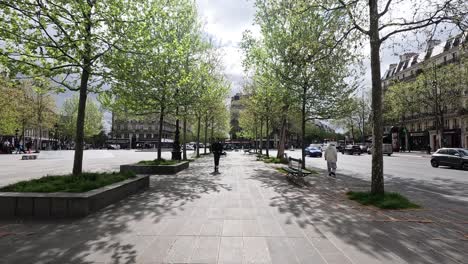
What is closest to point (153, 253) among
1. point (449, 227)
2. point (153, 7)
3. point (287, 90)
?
point (449, 227)

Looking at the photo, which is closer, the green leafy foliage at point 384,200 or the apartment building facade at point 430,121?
the green leafy foliage at point 384,200

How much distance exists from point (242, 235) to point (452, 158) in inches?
873

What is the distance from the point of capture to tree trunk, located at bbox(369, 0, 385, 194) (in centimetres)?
834

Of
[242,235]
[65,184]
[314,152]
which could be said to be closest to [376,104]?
[242,235]

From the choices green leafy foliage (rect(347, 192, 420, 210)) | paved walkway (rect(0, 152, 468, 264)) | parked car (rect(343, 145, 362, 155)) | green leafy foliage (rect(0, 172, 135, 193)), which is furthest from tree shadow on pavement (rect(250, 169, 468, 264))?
parked car (rect(343, 145, 362, 155))

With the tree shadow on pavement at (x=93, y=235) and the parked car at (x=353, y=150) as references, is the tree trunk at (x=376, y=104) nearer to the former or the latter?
the tree shadow on pavement at (x=93, y=235)

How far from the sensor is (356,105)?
61.6 feet

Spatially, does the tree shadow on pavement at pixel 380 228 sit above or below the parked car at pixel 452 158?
below

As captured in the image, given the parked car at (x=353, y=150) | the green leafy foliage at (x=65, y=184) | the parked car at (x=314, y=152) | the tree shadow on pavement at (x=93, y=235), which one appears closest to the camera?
the tree shadow on pavement at (x=93, y=235)

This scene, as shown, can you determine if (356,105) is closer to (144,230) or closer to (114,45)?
(114,45)

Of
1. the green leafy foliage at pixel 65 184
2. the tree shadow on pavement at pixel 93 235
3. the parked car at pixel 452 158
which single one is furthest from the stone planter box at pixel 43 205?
the parked car at pixel 452 158

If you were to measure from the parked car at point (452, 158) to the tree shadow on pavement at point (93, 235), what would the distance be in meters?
20.9

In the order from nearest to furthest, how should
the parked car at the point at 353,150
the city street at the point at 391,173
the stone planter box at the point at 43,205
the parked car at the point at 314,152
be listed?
the stone planter box at the point at 43,205 < the city street at the point at 391,173 < the parked car at the point at 314,152 < the parked car at the point at 353,150

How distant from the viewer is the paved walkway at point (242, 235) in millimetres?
4133
